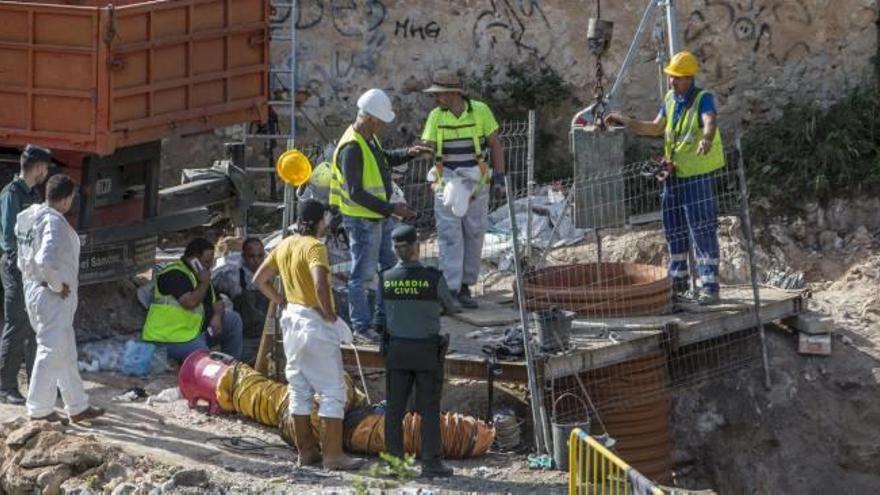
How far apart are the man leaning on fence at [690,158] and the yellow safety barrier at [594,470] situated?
344cm

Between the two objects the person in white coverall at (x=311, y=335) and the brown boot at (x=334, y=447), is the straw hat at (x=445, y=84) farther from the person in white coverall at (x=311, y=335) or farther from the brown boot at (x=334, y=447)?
the brown boot at (x=334, y=447)

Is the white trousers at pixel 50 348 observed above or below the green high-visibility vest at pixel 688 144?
below

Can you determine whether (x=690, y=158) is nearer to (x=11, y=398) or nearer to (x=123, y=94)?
(x=123, y=94)

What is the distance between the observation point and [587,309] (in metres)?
13.4

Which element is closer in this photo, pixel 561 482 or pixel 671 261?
pixel 561 482

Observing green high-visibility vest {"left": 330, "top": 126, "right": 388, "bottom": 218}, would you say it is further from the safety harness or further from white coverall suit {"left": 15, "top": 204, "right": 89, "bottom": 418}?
white coverall suit {"left": 15, "top": 204, "right": 89, "bottom": 418}

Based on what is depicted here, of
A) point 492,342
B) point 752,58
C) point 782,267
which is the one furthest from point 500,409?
point 752,58

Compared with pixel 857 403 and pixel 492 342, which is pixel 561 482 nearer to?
pixel 492 342

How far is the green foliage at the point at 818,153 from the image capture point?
16.6 meters

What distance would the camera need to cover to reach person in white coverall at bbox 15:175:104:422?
1137 cm

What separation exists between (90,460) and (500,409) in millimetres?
3305

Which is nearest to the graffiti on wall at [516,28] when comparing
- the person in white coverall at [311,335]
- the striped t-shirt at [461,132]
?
the striped t-shirt at [461,132]

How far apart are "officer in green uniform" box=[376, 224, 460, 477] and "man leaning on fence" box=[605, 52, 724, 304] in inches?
119

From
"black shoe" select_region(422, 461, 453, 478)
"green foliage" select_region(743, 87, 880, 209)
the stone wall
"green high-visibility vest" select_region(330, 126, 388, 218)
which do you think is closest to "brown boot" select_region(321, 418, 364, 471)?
"black shoe" select_region(422, 461, 453, 478)
